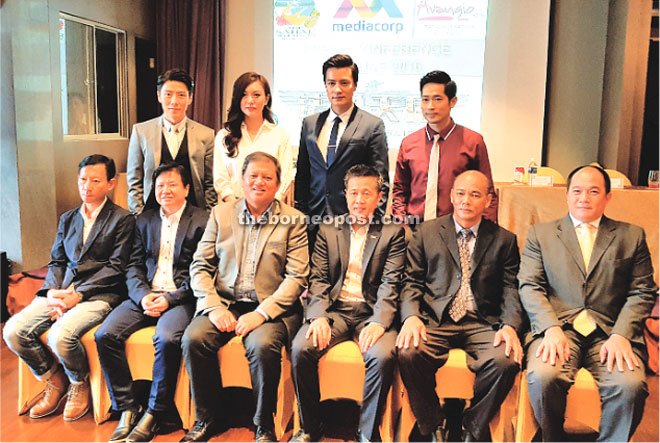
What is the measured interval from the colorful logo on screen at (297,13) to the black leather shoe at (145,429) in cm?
411

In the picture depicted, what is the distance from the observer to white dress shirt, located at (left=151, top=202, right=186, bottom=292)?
2.60 m

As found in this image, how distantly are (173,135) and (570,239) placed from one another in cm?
204

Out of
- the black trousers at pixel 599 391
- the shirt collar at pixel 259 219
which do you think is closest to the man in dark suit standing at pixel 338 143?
the shirt collar at pixel 259 219

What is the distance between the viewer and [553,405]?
2014mm

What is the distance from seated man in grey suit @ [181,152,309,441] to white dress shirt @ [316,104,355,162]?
0.37m

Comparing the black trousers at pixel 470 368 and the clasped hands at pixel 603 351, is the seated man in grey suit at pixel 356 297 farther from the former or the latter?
the clasped hands at pixel 603 351

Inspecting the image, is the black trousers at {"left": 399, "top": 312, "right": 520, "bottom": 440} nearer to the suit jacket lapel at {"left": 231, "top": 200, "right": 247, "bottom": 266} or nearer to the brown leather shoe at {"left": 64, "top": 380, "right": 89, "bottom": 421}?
the suit jacket lapel at {"left": 231, "top": 200, "right": 247, "bottom": 266}

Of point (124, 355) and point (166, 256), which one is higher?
point (166, 256)

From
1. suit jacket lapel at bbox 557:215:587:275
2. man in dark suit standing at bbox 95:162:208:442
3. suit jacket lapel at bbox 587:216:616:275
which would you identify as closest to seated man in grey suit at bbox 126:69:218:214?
man in dark suit standing at bbox 95:162:208:442

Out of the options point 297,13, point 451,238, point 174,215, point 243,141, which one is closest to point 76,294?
point 174,215

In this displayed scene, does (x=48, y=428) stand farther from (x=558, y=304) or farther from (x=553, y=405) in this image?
(x=558, y=304)

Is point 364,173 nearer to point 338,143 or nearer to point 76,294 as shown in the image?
point 338,143

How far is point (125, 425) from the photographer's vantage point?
2.31 meters

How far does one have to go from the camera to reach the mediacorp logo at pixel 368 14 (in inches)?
202
